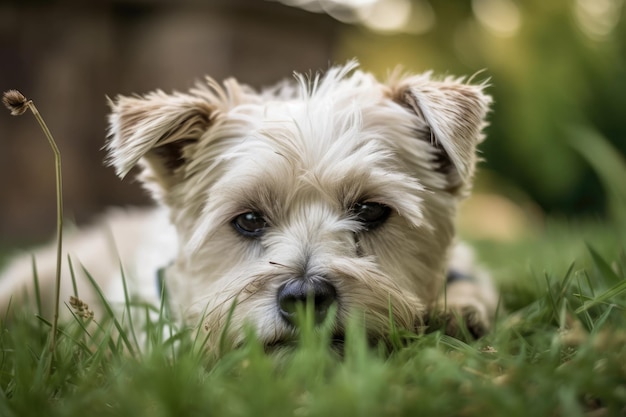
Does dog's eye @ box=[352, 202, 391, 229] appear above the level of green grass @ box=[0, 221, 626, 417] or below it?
above

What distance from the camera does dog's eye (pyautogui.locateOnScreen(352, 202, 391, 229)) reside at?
2910 millimetres

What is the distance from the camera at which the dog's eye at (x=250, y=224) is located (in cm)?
299

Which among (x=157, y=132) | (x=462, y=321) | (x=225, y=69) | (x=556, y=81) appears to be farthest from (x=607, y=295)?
(x=556, y=81)

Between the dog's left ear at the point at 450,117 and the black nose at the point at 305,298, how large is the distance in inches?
36.8

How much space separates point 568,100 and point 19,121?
28.9ft

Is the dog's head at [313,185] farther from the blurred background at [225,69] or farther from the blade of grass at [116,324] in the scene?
the blurred background at [225,69]

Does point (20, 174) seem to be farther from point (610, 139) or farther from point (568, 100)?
point (610, 139)

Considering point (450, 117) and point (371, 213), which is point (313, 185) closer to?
point (371, 213)

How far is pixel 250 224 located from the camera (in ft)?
9.85

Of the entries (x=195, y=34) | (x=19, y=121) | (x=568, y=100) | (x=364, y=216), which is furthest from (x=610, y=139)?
(x=364, y=216)

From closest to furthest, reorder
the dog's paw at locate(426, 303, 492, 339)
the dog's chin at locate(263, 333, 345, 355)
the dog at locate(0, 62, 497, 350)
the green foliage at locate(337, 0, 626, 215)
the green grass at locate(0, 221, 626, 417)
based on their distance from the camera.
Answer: the green grass at locate(0, 221, 626, 417), the dog's chin at locate(263, 333, 345, 355), the dog at locate(0, 62, 497, 350), the dog's paw at locate(426, 303, 492, 339), the green foliage at locate(337, 0, 626, 215)

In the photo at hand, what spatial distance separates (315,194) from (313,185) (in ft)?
0.16

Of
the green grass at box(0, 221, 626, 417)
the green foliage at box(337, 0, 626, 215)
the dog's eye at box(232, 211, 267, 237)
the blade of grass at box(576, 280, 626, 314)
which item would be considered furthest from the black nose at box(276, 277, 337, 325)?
the green foliage at box(337, 0, 626, 215)

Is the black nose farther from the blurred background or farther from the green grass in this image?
the blurred background
